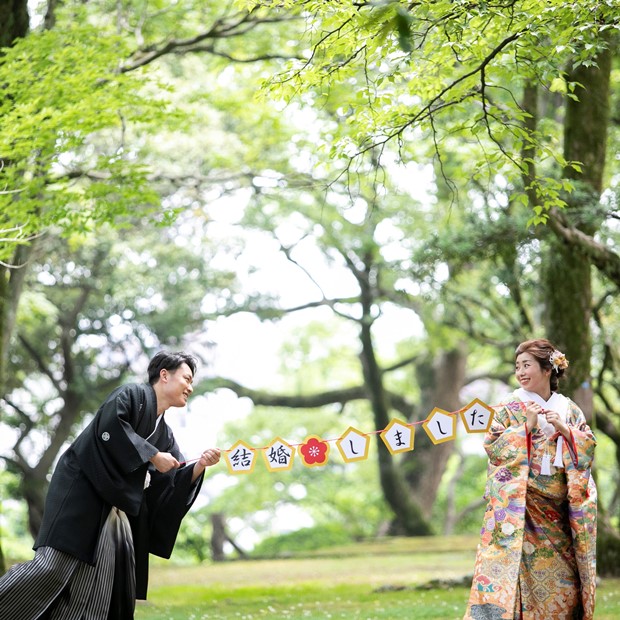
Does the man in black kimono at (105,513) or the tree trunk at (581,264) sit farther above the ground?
the tree trunk at (581,264)

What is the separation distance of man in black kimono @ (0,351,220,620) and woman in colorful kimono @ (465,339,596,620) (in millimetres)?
1583

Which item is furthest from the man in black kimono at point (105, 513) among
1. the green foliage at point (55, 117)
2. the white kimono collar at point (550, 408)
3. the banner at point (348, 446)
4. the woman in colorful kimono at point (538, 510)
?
the green foliage at point (55, 117)

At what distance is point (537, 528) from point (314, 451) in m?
1.65

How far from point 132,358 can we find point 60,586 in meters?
10.7

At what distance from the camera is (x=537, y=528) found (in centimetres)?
483

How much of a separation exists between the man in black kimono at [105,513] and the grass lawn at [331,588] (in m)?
2.44

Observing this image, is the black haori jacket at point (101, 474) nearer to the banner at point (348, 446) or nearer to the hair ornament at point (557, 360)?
the banner at point (348, 446)

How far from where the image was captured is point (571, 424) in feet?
16.1

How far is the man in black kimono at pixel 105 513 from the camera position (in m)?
4.44

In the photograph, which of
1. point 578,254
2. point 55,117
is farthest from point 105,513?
point 578,254

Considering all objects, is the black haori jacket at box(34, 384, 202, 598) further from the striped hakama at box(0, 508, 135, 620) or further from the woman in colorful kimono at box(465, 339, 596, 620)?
the woman in colorful kimono at box(465, 339, 596, 620)

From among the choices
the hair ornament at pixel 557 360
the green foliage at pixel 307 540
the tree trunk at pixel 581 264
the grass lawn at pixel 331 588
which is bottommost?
the green foliage at pixel 307 540

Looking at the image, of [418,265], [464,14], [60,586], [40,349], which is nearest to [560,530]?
[60,586]

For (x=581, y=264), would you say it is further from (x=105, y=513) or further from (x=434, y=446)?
(x=434, y=446)
